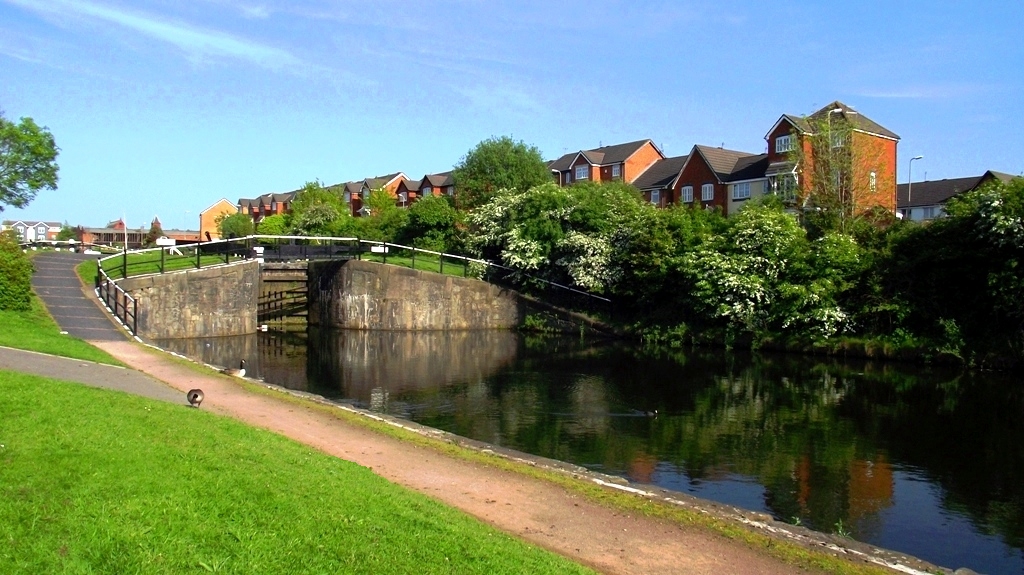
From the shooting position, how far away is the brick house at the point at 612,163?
224ft

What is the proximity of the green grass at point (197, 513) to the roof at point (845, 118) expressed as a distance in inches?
1577

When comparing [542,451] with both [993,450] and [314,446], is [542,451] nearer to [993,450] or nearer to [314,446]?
[314,446]

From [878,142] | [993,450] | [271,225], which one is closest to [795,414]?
[993,450]

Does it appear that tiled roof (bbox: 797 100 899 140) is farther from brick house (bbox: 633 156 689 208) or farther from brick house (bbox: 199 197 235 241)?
brick house (bbox: 199 197 235 241)

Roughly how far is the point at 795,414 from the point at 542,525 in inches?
542

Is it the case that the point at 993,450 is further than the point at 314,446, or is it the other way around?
the point at 993,450

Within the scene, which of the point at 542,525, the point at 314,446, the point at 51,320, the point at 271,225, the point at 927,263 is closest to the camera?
the point at 542,525

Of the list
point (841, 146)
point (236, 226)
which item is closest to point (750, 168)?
point (841, 146)

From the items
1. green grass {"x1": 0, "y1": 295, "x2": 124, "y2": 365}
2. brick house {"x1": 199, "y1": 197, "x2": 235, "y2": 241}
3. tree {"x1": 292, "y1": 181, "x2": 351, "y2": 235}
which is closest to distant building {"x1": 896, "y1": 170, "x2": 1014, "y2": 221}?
tree {"x1": 292, "y1": 181, "x2": 351, "y2": 235}

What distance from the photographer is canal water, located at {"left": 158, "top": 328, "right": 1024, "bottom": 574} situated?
12.9 meters

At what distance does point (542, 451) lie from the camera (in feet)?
53.2

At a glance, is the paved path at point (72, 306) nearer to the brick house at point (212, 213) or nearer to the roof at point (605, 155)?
the roof at point (605, 155)

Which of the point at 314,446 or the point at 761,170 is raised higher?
the point at 761,170

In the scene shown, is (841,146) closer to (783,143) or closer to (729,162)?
(783,143)
